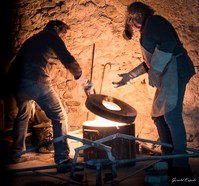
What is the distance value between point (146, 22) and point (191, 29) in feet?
4.69

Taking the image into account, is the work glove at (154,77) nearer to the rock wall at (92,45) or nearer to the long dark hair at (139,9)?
the long dark hair at (139,9)

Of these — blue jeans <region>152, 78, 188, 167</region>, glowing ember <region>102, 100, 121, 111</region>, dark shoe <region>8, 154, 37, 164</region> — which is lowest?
dark shoe <region>8, 154, 37, 164</region>

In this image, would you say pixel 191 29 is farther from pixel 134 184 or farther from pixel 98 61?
pixel 134 184

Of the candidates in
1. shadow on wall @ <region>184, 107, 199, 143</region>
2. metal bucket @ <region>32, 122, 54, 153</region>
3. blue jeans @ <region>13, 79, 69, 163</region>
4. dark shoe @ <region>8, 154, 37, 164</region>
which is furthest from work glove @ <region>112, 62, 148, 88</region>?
dark shoe @ <region>8, 154, 37, 164</region>

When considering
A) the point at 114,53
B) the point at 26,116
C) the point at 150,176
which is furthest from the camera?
the point at 114,53

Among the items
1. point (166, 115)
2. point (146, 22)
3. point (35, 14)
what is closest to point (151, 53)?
point (146, 22)

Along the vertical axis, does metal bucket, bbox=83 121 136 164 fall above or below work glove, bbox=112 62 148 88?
below

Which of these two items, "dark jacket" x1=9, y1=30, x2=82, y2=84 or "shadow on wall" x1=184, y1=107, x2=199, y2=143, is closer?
"dark jacket" x1=9, y1=30, x2=82, y2=84

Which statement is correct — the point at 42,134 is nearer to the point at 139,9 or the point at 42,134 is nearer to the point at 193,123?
the point at 193,123

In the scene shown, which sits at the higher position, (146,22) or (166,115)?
(146,22)

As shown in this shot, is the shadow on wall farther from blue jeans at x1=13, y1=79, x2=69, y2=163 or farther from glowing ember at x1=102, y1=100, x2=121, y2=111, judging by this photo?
blue jeans at x1=13, y1=79, x2=69, y2=163

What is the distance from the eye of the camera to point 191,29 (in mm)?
5484

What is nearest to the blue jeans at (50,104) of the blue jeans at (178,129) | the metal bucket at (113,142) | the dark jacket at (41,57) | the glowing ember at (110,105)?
the dark jacket at (41,57)

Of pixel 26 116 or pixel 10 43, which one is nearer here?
pixel 26 116
